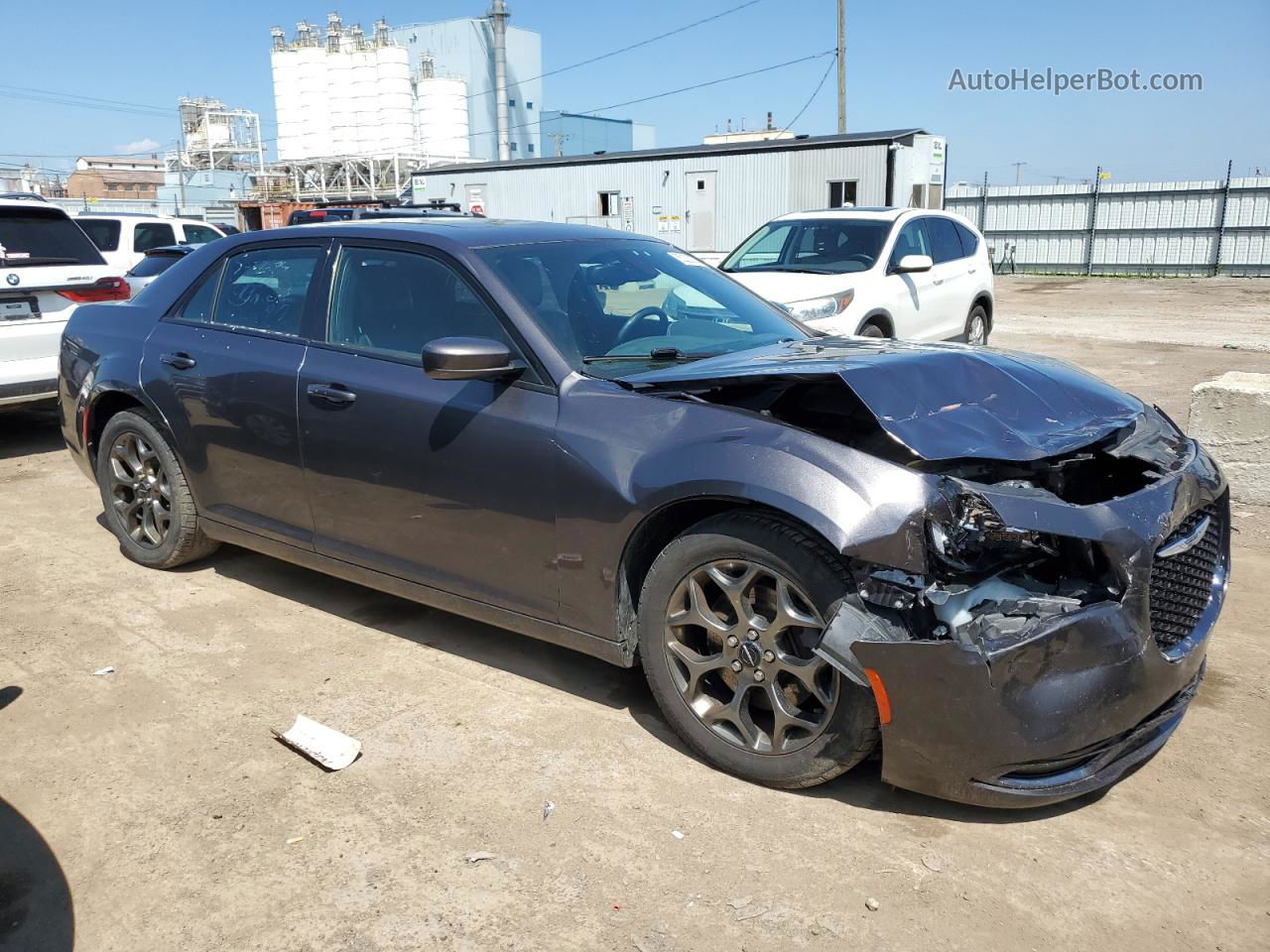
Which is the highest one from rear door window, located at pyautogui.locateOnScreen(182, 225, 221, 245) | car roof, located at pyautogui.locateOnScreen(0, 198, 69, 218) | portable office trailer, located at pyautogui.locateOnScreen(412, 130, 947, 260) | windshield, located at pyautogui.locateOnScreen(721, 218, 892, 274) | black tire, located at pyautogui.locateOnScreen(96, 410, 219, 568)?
portable office trailer, located at pyautogui.locateOnScreen(412, 130, 947, 260)

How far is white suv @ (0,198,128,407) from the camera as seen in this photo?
7.63m

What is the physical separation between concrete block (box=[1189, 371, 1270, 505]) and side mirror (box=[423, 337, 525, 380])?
4593 millimetres

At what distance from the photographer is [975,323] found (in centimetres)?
1171

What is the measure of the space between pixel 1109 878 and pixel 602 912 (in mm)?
1373

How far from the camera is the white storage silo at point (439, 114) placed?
170 feet

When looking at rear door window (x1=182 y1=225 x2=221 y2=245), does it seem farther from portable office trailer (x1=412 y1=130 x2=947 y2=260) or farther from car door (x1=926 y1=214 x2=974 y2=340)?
car door (x1=926 y1=214 x2=974 y2=340)

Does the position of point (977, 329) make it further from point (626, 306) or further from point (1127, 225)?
point (1127, 225)

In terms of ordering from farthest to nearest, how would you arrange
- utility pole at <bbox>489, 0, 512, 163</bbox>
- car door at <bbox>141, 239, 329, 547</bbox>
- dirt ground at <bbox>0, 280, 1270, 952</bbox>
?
utility pole at <bbox>489, 0, 512, 163</bbox> < car door at <bbox>141, 239, 329, 547</bbox> < dirt ground at <bbox>0, 280, 1270, 952</bbox>

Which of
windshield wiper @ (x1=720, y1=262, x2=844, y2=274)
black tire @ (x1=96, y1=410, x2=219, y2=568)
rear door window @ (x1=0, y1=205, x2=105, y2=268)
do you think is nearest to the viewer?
black tire @ (x1=96, y1=410, x2=219, y2=568)

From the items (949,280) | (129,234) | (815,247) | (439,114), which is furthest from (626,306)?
(439,114)

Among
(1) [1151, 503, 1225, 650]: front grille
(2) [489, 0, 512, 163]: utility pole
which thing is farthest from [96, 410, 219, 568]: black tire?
(2) [489, 0, 512, 163]: utility pole

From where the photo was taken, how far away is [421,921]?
2.61 meters

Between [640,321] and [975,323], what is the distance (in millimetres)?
8761

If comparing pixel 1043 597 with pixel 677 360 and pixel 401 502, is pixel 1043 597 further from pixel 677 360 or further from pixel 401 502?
pixel 401 502
